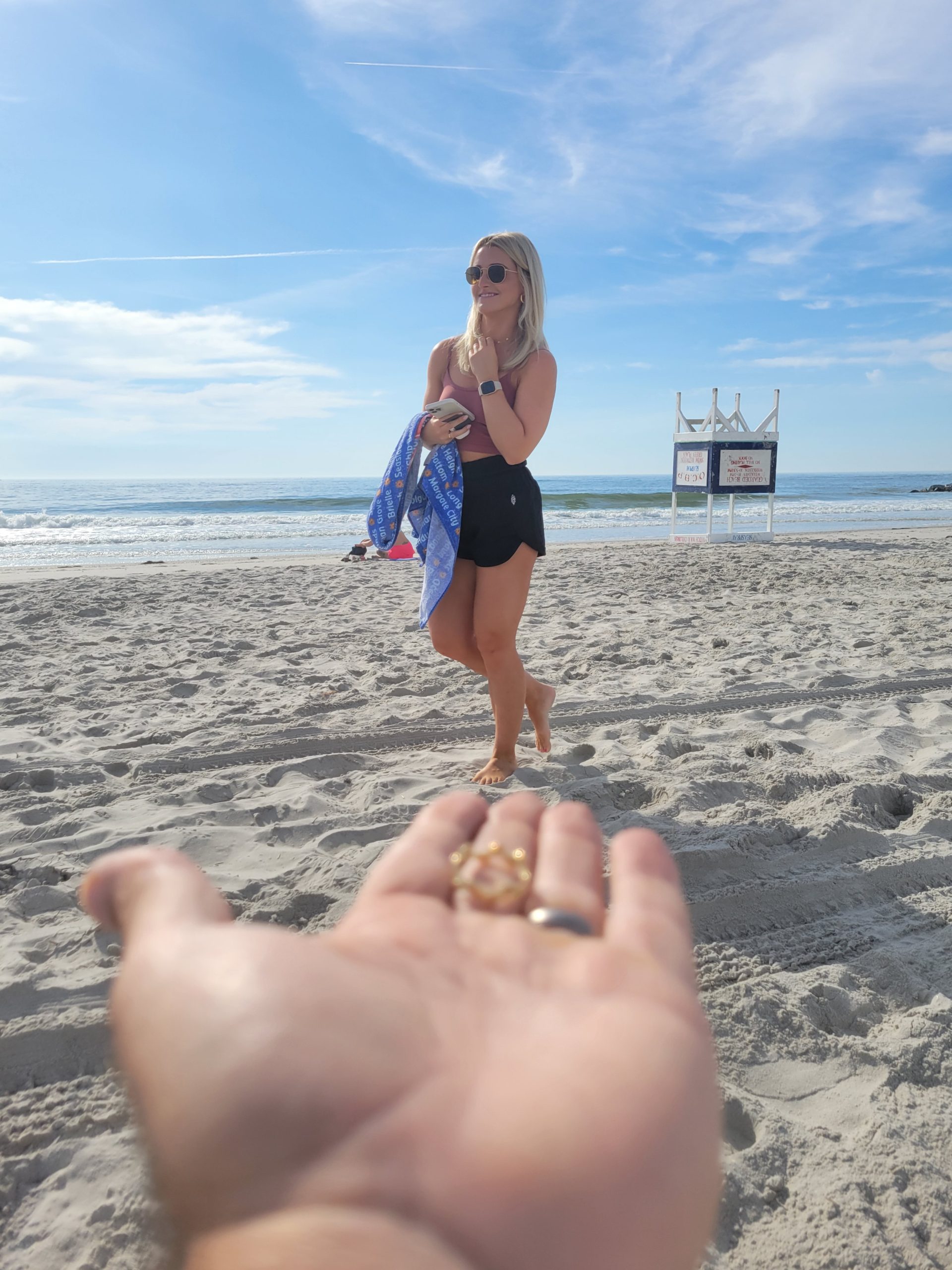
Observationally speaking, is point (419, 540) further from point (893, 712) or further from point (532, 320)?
point (893, 712)

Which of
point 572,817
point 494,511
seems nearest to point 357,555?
point 494,511

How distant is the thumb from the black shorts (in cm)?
214

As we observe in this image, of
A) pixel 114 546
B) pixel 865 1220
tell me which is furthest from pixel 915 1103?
pixel 114 546

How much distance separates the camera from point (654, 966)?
0.77 m

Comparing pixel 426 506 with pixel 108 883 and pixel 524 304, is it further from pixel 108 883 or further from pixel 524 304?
pixel 108 883

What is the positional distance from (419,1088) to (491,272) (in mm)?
2718

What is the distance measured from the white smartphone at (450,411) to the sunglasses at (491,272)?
429 mm

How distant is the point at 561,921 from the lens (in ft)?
2.73

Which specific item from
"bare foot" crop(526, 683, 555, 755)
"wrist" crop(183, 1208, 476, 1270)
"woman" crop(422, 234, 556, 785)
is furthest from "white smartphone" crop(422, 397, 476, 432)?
"wrist" crop(183, 1208, 476, 1270)

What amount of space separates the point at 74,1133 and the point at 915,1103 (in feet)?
5.19

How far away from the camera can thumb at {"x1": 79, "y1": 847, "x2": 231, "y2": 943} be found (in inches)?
31.2

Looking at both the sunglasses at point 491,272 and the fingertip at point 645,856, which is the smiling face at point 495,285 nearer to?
the sunglasses at point 491,272

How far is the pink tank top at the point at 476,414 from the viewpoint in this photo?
289 centimetres

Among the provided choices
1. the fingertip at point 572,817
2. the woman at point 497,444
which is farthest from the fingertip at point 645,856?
the woman at point 497,444
